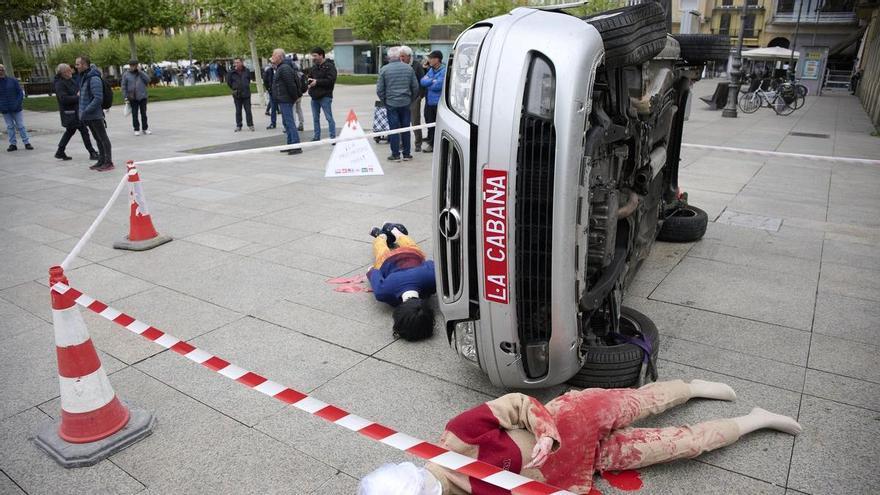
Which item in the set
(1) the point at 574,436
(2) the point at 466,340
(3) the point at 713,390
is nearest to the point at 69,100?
(2) the point at 466,340

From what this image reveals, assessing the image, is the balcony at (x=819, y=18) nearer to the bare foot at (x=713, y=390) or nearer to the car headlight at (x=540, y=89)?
the bare foot at (x=713, y=390)

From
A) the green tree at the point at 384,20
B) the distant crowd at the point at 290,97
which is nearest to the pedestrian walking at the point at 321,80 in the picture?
the distant crowd at the point at 290,97

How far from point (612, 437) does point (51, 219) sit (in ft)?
24.9

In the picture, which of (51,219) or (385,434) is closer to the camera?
(385,434)

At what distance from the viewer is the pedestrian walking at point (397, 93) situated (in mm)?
10758

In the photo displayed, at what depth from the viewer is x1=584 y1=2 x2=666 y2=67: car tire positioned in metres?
3.06

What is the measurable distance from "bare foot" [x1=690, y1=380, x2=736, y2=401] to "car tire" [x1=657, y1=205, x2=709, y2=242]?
3022 mm

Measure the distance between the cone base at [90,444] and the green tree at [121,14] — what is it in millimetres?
28096

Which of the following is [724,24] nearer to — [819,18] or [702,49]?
[819,18]

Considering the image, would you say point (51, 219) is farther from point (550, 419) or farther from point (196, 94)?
point (196, 94)

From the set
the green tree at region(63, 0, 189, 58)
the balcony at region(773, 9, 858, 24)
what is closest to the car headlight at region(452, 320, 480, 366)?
the green tree at region(63, 0, 189, 58)

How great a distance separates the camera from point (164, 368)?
12.6ft

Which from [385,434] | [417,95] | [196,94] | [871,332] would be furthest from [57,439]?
[196,94]

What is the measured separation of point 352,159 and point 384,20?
34.5m
